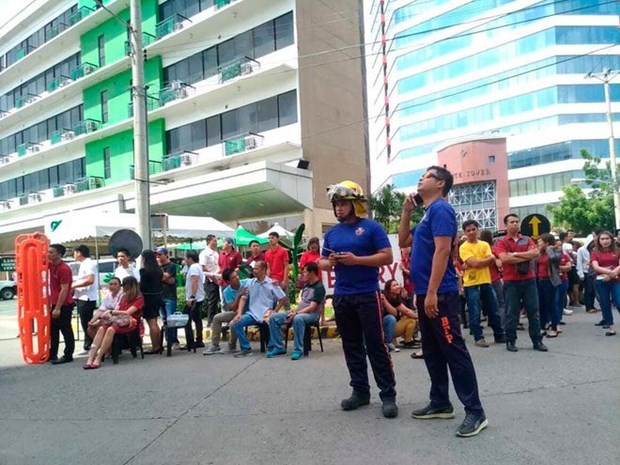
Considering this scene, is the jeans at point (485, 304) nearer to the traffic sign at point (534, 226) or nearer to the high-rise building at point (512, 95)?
the traffic sign at point (534, 226)

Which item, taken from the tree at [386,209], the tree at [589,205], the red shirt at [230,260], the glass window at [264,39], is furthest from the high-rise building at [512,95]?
the red shirt at [230,260]

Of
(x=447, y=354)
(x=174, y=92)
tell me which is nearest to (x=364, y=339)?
(x=447, y=354)

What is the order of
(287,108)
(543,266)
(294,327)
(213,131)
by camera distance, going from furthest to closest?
(213,131) < (287,108) < (543,266) < (294,327)

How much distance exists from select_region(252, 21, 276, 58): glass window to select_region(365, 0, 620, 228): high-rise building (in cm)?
2089

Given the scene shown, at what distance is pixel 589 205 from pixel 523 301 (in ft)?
109

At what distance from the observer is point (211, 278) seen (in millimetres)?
10125

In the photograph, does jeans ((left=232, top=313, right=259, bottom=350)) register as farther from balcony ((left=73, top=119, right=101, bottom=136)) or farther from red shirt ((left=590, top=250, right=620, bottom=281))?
balcony ((left=73, top=119, right=101, bottom=136))

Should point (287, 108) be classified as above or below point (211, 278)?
above

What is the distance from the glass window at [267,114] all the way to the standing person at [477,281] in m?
18.5

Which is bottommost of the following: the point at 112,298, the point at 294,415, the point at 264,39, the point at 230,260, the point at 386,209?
the point at 294,415

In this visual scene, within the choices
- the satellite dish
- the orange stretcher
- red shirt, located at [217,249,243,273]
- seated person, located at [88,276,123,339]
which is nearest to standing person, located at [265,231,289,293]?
red shirt, located at [217,249,243,273]

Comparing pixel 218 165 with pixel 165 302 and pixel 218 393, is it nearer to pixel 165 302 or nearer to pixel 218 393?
pixel 165 302

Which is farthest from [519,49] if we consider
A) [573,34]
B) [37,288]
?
[37,288]

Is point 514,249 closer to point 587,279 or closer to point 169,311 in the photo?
point 587,279
